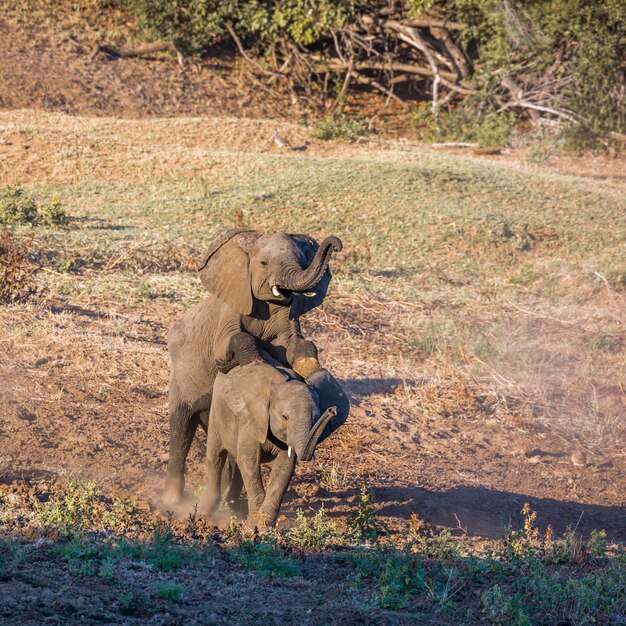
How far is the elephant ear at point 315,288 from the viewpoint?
6754mm

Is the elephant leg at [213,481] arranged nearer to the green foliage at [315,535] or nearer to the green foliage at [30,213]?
the green foliage at [315,535]

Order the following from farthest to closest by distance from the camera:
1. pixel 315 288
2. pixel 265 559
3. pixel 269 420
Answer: pixel 315 288 < pixel 269 420 < pixel 265 559

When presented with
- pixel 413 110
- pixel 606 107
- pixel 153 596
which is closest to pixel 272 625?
pixel 153 596

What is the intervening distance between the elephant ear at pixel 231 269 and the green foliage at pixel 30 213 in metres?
7.33

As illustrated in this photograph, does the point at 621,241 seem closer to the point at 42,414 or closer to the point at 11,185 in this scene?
the point at 11,185

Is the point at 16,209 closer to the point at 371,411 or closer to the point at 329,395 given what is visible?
the point at 371,411

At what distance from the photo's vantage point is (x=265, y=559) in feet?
18.0

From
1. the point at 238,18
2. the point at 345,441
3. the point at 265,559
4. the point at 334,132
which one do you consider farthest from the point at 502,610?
the point at 238,18

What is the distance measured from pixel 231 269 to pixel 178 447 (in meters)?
1.39

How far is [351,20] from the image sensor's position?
25.8 metres

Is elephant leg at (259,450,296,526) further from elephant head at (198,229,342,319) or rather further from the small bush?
the small bush

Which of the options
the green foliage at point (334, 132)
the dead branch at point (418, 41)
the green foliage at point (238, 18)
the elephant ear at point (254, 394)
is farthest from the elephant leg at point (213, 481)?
the dead branch at point (418, 41)

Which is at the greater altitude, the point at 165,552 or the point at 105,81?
the point at 165,552

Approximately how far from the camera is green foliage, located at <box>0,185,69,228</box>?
13734 mm
